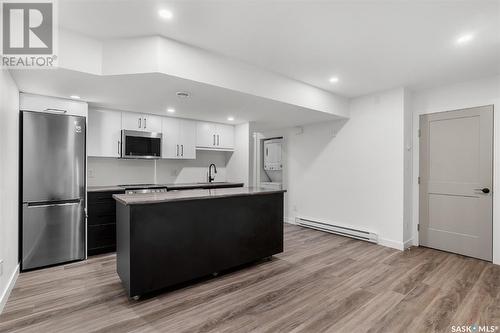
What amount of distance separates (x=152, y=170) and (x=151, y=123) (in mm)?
909

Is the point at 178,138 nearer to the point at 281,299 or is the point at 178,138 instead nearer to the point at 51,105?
the point at 51,105

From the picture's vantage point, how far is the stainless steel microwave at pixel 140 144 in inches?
167

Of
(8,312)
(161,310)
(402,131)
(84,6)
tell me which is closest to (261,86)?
(84,6)

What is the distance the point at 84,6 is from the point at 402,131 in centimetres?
425

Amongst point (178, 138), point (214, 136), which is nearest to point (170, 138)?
point (178, 138)

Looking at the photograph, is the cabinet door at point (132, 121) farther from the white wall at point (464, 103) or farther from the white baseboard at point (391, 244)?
the white wall at point (464, 103)

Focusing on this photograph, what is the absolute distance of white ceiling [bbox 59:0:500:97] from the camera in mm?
2068

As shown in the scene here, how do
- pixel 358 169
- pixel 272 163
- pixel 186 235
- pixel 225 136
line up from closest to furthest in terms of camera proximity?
pixel 186 235
pixel 358 169
pixel 225 136
pixel 272 163

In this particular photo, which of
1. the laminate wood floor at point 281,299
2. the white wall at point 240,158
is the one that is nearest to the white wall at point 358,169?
the laminate wood floor at point 281,299

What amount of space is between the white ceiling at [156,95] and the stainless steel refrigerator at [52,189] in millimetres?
460

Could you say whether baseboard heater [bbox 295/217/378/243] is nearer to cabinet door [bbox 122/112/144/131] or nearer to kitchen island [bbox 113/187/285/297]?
kitchen island [bbox 113/187/285/297]

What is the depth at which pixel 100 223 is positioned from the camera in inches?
148

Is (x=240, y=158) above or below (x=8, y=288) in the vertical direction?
above

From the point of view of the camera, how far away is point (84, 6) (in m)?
2.07
